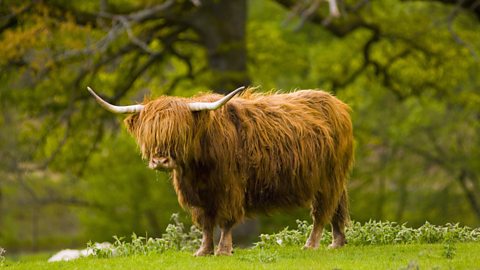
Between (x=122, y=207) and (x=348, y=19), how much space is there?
1360 cm

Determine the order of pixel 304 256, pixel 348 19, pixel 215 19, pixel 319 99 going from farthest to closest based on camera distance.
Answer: pixel 348 19 < pixel 215 19 < pixel 319 99 < pixel 304 256

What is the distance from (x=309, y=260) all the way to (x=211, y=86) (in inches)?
435

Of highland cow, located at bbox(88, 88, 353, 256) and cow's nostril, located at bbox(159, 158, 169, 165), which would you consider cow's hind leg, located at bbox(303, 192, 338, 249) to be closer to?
highland cow, located at bbox(88, 88, 353, 256)

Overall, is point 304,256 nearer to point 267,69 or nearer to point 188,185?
point 188,185

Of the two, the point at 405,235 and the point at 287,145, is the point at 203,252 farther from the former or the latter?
the point at 405,235

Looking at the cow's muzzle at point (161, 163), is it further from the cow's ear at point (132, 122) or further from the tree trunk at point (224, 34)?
the tree trunk at point (224, 34)

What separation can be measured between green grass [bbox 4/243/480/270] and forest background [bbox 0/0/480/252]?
4484 mm

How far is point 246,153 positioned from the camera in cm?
1020

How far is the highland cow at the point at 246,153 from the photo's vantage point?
31.4 ft

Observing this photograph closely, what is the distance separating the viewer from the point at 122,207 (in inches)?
1308

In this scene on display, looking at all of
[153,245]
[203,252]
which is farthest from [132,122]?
[153,245]

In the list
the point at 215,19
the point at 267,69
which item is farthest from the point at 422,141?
the point at 215,19

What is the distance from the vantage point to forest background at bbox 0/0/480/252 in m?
19.9

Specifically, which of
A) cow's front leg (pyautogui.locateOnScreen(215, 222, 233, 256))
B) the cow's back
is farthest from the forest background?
cow's front leg (pyautogui.locateOnScreen(215, 222, 233, 256))
